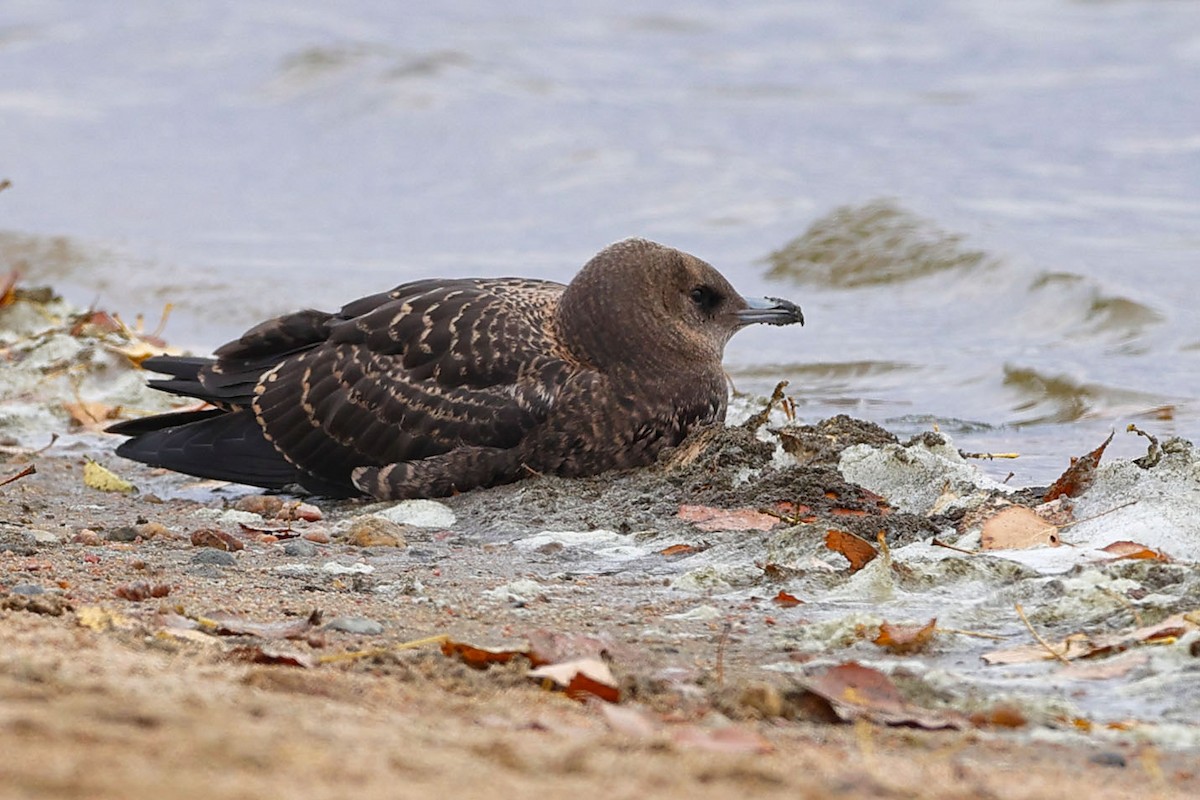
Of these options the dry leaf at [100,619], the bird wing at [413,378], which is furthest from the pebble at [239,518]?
the dry leaf at [100,619]

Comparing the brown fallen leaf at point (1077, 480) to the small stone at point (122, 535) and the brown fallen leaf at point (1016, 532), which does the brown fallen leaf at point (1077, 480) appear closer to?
the brown fallen leaf at point (1016, 532)

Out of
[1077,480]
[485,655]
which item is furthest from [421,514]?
[485,655]

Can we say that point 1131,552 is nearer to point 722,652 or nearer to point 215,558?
point 722,652

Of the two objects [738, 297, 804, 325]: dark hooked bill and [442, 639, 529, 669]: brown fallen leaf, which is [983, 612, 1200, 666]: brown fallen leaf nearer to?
[442, 639, 529, 669]: brown fallen leaf

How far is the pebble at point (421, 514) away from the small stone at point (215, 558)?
1055mm

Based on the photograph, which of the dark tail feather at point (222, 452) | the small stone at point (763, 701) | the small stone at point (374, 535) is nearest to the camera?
the small stone at point (763, 701)

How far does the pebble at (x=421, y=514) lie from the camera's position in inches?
241

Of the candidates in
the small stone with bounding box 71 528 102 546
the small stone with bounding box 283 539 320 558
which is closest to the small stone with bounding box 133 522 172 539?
the small stone with bounding box 71 528 102 546

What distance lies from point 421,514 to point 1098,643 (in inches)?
117

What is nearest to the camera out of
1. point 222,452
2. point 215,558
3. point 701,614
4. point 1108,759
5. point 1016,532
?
point 1108,759

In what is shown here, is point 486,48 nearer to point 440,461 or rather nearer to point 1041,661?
point 440,461

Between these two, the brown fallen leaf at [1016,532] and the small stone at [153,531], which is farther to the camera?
the small stone at [153,531]

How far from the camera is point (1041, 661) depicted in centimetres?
384

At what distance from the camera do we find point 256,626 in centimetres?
410
